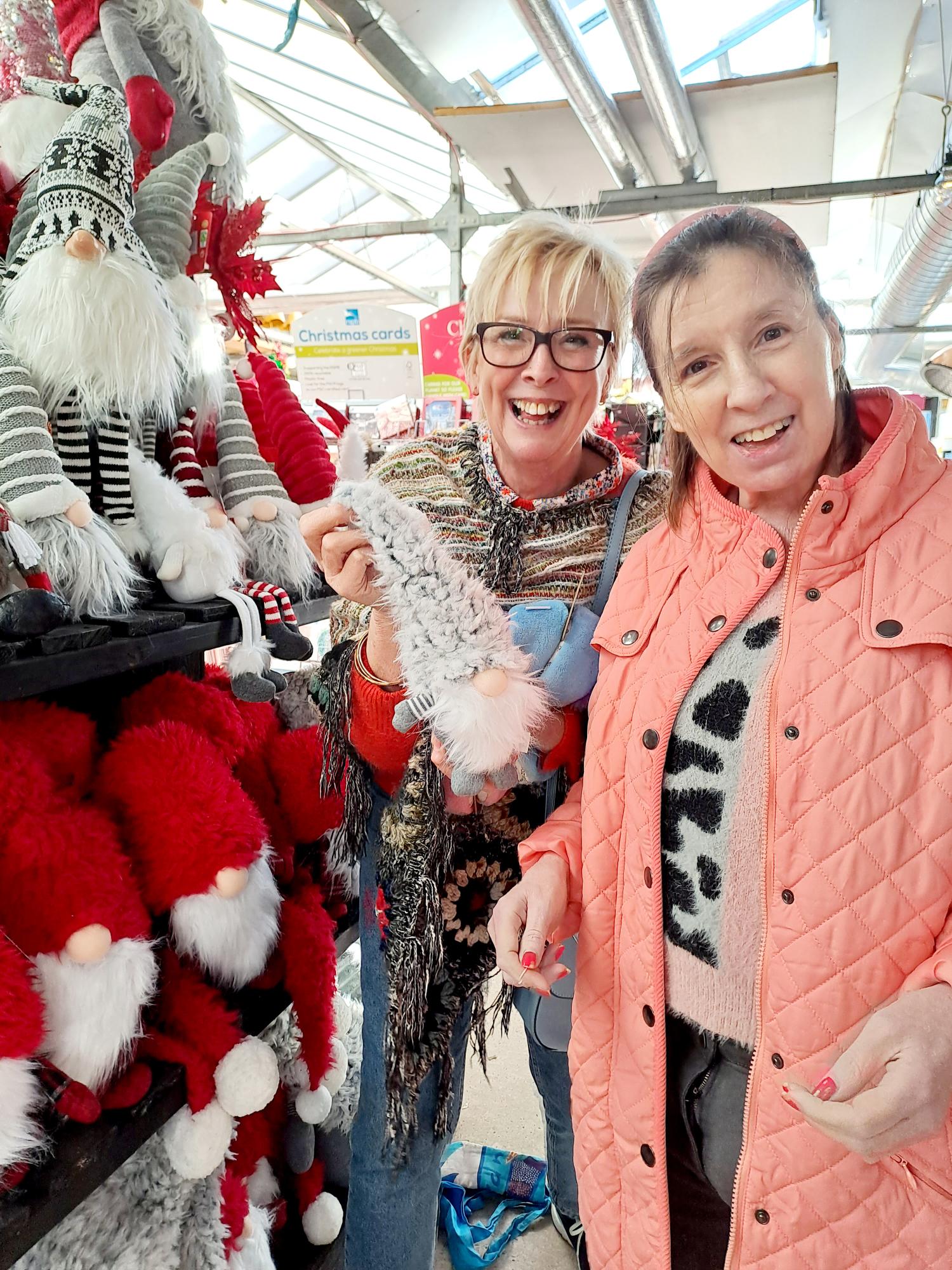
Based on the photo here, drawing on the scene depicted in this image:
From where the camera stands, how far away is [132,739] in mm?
888

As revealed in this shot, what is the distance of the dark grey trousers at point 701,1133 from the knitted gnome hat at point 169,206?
101 centimetres

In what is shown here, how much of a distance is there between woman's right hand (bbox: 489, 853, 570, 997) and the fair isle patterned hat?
0.79 m

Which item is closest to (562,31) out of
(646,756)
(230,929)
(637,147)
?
(637,147)

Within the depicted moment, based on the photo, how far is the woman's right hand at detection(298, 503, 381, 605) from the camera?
0.88 metres

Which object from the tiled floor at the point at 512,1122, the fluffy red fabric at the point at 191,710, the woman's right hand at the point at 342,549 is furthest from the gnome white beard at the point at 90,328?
the tiled floor at the point at 512,1122

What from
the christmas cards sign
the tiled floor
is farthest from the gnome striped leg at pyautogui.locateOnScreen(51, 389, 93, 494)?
the christmas cards sign

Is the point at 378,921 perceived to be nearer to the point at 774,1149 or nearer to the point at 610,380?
the point at 774,1149

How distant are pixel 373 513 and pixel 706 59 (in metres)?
4.28

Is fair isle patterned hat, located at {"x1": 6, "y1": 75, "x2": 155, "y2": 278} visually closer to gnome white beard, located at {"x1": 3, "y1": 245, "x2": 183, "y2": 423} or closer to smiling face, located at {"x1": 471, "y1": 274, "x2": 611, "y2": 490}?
gnome white beard, located at {"x1": 3, "y1": 245, "x2": 183, "y2": 423}

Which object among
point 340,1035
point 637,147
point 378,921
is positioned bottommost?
point 340,1035

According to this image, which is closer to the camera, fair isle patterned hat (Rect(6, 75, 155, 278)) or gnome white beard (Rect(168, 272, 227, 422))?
fair isle patterned hat (Rect(6, 75, 155, 278))

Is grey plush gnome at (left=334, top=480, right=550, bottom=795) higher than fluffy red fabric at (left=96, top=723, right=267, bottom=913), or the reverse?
grey plush gnome at (left=334, top=480, right=550, bottom=795)

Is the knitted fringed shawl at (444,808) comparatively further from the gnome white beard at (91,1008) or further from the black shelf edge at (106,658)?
the gnome white beard at (91,1008)

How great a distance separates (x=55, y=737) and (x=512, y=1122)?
5.28ft
